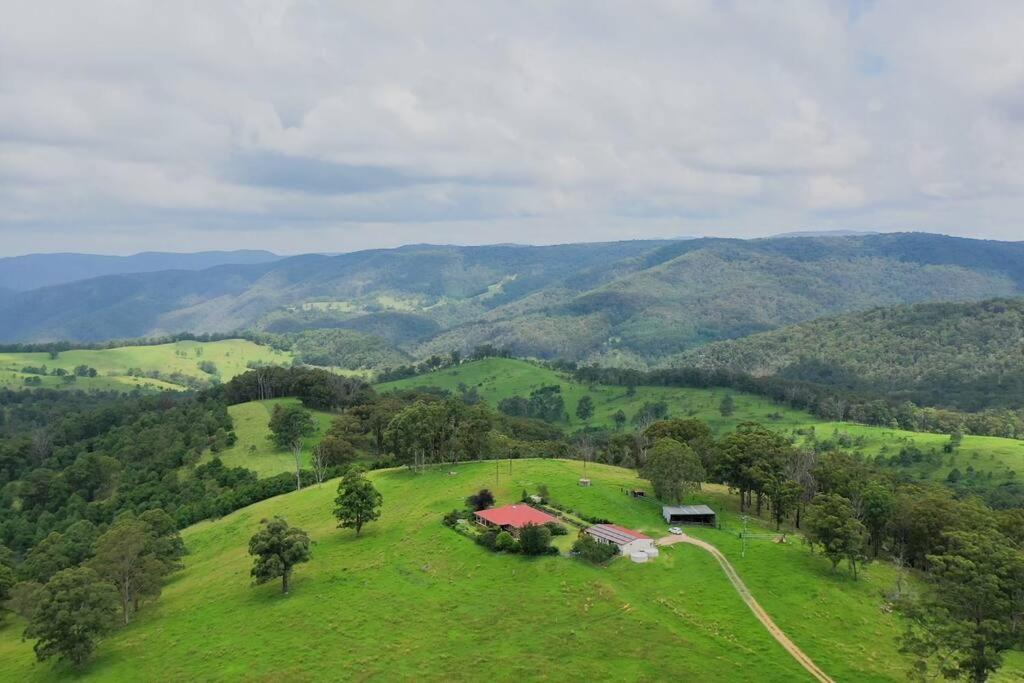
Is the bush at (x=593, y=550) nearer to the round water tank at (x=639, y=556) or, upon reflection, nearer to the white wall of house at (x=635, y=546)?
the white wall of house at (x=635, y=546)

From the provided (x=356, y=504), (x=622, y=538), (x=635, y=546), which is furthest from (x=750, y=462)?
(x=356, y=504)

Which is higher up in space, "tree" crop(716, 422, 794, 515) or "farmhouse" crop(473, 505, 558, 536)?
"tree" crop(716, 422, 794, 515)

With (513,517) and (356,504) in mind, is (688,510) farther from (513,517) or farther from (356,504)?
(356,504)

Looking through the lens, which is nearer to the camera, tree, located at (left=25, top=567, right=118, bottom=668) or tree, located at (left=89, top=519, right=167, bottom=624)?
tree, located at (left=25, top=567, right=118, bottom=668)

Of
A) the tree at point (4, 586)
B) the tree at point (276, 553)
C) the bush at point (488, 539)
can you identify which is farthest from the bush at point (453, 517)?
the tree at point (4, 586)

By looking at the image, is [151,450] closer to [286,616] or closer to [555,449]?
[555,449]

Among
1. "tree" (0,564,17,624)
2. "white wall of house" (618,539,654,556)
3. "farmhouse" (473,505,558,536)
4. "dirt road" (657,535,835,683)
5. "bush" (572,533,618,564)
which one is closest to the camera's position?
"dirt road" (657,535,835,683)

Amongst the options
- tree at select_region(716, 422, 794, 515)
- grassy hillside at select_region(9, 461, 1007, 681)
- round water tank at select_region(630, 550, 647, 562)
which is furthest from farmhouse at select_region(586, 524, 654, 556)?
tree at select_region(716, 422, 794, 515)

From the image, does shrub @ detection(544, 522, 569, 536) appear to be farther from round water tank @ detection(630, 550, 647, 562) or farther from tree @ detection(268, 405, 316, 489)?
tree @ detection(268, 405, 316, 489)
